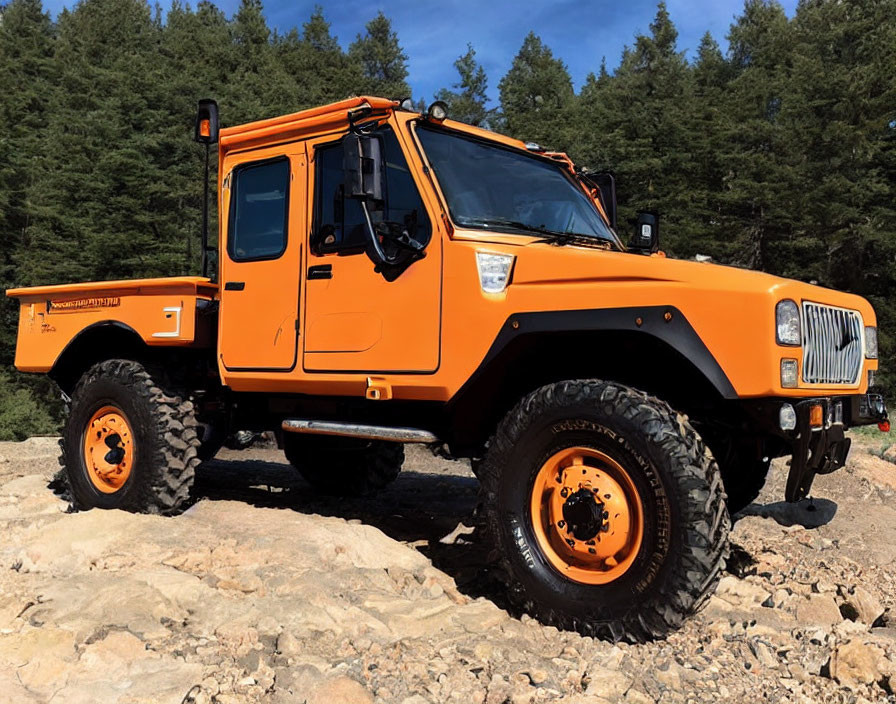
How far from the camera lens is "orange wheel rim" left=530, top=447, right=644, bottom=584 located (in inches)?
135

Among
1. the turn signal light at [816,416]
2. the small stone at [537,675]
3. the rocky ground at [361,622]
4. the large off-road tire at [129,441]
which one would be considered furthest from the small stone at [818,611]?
the large off-road tire at [129,441]

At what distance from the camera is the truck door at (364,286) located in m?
4.18

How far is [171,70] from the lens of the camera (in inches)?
1423

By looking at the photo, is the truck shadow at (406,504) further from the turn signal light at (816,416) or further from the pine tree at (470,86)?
the pine tree at (470,86)

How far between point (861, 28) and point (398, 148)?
3308 centimetres

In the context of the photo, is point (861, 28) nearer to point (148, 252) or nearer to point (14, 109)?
point (148, 252)

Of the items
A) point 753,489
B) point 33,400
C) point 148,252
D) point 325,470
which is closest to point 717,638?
point 753,489

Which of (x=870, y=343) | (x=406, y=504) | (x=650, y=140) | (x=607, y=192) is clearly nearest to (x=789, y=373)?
(x=870, y=343)

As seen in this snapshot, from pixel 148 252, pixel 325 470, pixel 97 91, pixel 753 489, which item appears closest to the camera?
pixel 753 489

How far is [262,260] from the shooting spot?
5.00 m

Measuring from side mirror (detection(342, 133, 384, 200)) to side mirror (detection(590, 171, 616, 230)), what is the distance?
2.21 m

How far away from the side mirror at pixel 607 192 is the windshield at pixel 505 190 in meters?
0.36

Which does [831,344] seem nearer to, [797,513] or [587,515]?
[587,515]

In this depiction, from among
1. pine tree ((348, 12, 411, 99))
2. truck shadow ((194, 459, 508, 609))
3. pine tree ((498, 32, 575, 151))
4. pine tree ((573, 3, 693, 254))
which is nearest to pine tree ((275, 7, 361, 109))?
pine tree ((348, 12, 411, 99))
